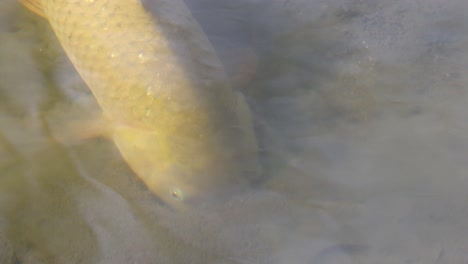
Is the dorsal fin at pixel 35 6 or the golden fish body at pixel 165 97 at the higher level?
the golden fish body at pixel 165 97

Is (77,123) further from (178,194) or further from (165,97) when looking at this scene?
(178,194)

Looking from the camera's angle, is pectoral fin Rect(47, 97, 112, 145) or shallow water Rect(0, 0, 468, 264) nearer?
shallow water Rect(0, 0, 468, 264)

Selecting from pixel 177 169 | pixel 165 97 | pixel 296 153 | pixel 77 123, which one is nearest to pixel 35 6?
pixel 77 123

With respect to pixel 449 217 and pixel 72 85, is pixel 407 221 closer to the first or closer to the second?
pixel 449 217

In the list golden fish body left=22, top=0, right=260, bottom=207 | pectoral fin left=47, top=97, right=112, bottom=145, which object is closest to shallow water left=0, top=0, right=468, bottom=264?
pectoral fin left=47, top=97, right=112, bottom=145

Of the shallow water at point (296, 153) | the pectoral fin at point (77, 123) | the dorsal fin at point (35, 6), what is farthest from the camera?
the dorsal fin at point (35, 6)

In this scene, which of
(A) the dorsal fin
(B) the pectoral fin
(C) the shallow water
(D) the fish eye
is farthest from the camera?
(A) the dorsal fin

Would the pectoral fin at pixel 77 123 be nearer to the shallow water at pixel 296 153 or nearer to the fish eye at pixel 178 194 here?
the shallow water at pixel 296 153

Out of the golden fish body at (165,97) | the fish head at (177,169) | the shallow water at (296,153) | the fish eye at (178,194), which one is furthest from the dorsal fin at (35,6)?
the fish eye at (178,194)

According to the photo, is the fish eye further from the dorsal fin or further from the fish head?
the dorsal fin
